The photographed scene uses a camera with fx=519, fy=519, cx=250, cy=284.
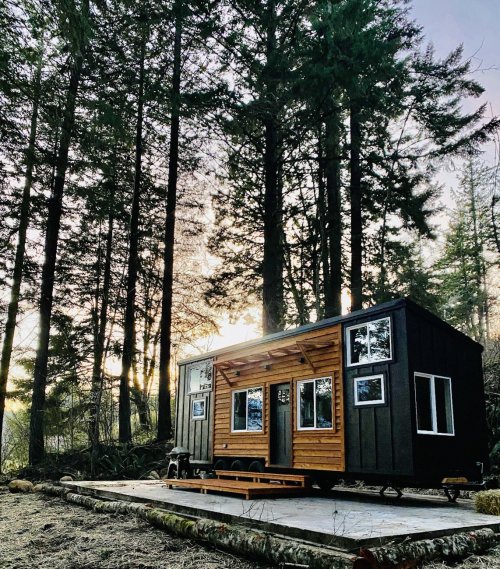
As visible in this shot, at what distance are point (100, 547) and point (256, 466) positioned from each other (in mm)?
5399

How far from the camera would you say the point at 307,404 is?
31.7 ft

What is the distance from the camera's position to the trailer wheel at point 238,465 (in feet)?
36.0

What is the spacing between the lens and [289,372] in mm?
10203

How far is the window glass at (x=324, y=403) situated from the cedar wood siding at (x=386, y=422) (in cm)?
46

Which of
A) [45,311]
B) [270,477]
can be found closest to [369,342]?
[270,477]

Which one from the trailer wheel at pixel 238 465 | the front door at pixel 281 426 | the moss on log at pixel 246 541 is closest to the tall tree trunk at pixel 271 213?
the front door at pixel 281 426

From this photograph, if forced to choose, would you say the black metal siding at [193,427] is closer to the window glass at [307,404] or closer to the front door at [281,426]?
the front door at [281,426]

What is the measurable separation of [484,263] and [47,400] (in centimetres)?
2367

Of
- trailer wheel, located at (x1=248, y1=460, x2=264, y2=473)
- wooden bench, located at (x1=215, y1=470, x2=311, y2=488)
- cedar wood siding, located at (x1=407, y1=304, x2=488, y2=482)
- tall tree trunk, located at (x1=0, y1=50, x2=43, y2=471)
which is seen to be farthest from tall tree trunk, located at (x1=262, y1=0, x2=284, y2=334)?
tall tree trunk, located at (x1=0, y1=50, x2=43, y2=471)

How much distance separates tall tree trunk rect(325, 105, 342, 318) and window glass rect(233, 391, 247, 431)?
408 centimetres

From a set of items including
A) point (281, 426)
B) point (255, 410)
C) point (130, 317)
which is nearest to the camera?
point (281, 426)

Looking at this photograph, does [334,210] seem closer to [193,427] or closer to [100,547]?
[193,427]

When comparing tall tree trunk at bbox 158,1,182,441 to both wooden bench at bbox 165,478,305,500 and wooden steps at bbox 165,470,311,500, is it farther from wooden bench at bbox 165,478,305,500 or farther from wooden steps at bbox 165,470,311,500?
wooden bench at bbox 165,478,305,500

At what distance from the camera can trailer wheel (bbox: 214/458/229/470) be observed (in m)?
11.6
